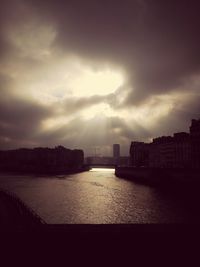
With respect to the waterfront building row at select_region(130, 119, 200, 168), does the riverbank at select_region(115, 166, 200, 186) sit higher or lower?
lower

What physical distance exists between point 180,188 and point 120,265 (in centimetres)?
7951

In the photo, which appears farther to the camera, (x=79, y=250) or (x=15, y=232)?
(x=15, y=232)

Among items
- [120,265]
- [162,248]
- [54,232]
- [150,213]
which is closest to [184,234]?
[162,248]

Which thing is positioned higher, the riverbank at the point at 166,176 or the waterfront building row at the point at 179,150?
the waterfront building row at the point at 179,150

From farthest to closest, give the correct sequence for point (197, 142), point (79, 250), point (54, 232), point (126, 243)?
point (197, 142) → point (54, 232) → point (126, 243) → point (79, 250)

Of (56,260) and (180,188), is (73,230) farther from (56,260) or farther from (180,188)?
(180,188)

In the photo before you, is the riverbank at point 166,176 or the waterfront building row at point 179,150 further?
the waterfront building row at point 179,150

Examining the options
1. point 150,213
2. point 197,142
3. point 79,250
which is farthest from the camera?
point 197,142

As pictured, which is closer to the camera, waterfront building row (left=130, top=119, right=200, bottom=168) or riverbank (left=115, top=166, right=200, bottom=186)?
riverbank (left=115, top=166, right=200, bottom=186)

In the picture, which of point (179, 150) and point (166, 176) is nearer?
point (166, 176)

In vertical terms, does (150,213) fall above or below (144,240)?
below

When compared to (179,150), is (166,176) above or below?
below

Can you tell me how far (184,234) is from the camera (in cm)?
1541

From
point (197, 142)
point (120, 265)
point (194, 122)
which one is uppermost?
point (194, 122)
